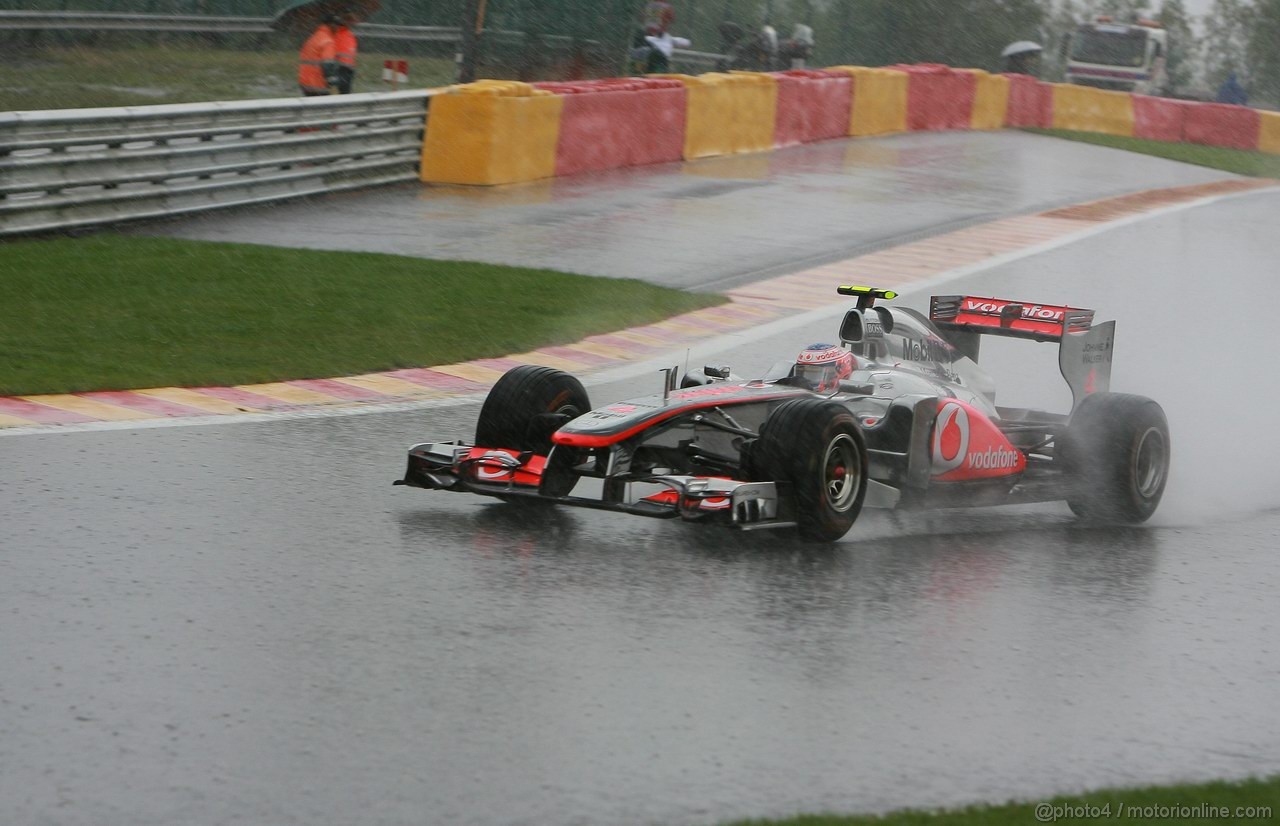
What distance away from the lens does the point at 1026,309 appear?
9.38 m

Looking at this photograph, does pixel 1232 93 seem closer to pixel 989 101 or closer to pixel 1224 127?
pixel 1224 127

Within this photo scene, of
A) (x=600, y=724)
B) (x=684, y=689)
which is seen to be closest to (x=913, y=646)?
(x=684, y=689)

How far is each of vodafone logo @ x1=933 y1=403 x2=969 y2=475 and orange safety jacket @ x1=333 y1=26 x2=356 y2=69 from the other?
14.2 m

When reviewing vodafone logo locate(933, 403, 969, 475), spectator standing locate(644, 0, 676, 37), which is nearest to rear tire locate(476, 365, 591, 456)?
vodafone logo locate(933, 403, 969, 475)

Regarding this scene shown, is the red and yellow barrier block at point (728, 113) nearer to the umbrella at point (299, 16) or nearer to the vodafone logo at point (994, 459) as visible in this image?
the umbrella at point (299, 16)

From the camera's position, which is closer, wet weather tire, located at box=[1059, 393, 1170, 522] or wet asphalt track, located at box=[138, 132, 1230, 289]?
wet weather tire, located at box=[1059, 393, 1170, 522]

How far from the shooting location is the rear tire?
8.02 m

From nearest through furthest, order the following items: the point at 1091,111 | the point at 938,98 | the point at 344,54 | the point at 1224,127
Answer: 1. the point at 344,54
2. the point at 938,98
3. the point at 1091,111
4. the point at 1224,127

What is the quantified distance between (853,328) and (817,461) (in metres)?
1.51

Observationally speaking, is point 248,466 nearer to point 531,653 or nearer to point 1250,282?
point 531,653

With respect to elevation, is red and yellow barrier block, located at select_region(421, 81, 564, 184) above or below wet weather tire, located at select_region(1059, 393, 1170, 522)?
above

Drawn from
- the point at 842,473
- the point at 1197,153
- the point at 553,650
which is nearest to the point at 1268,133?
the point at 1197,153

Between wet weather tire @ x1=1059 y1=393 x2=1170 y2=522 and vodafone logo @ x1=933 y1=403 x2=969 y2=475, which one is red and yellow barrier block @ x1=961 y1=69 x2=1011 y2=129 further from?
vodafone logo @ x1=933 y1=403 x2=969 y2=475

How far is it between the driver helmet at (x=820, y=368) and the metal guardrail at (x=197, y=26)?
2210 centimetres
